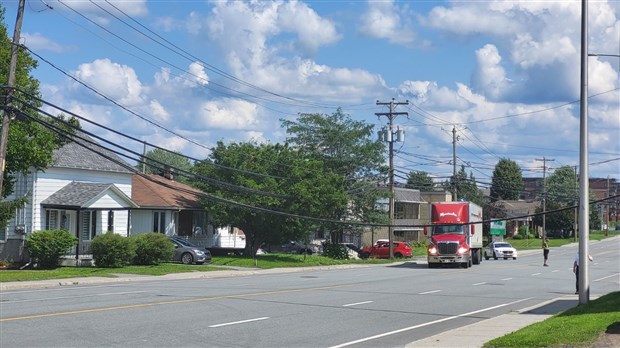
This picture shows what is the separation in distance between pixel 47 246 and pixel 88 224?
8752 millimetres

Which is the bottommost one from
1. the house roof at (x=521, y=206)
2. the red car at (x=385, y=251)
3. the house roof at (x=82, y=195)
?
the red car at (x=385, y=251)

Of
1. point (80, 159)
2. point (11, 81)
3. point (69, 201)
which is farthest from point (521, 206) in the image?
point (11, 81)

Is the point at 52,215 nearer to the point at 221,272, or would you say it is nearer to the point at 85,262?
the point at 85,262

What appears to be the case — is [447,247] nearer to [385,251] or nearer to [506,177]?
[385,251]

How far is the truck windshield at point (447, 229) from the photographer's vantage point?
46062mm

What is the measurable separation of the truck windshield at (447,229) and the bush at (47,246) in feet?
68.8

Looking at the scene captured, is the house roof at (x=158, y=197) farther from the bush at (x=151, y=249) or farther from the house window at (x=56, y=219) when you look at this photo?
the bush at (x=151, y=249)

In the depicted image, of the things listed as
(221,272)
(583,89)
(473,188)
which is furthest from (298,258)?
(473,188)

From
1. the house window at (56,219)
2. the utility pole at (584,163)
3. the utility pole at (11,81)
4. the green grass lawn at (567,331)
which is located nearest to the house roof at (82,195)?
the house window at (56,219)

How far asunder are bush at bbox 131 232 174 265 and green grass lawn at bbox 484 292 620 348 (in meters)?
24.6

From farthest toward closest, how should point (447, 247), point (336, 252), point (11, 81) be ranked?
point (336, 252) < point (447, 247) < point (11, 81)

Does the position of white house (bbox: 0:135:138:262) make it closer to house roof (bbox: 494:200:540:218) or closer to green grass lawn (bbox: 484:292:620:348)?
green grass lawn (bbox: 484:292:620:348)

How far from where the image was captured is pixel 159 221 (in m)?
50.7

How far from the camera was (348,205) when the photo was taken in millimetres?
63719
